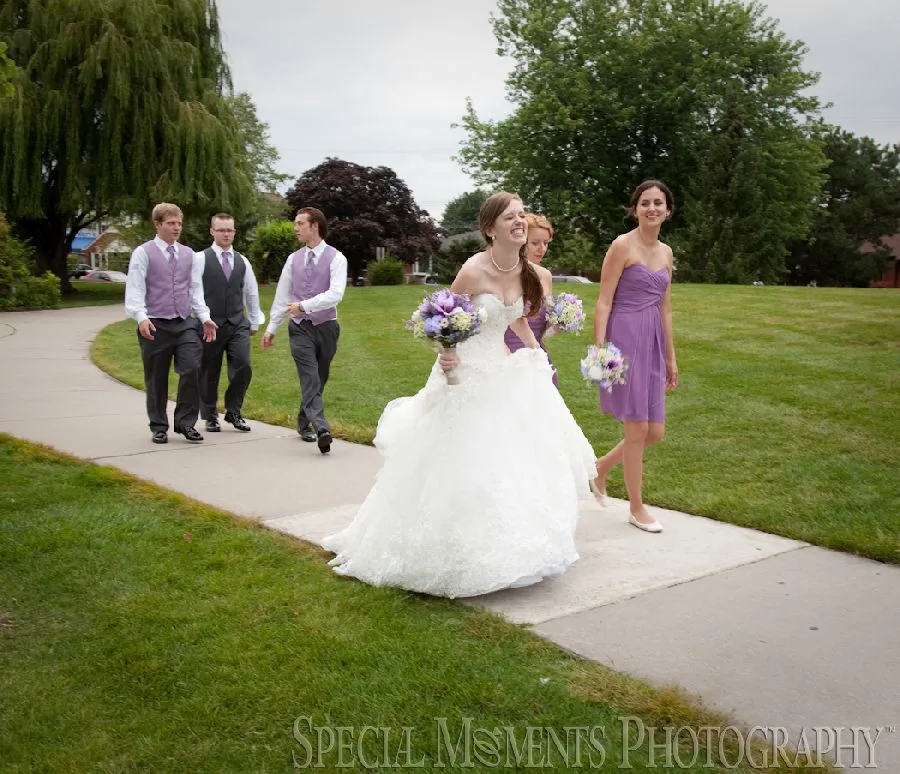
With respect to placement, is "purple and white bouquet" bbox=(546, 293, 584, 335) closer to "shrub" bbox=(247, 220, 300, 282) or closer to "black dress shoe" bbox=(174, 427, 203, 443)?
"black dress shoe" bbox=(174, 427, 203, 443)

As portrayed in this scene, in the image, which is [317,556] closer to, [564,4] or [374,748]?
[374,748]

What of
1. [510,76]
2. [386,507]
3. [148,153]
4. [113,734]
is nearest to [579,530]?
[386,507]

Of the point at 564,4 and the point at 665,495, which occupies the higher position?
the point at 564,4

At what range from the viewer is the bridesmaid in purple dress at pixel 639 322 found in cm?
564

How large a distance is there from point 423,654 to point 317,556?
1489 mm

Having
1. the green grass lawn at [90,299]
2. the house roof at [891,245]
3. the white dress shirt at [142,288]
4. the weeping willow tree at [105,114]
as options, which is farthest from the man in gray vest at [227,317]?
the house roof at [891,245]

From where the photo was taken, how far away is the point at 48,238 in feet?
100

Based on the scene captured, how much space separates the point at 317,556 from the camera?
201 inches

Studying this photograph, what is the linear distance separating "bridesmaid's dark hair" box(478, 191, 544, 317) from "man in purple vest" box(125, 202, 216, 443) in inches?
175

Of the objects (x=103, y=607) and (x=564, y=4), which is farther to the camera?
(x=564, y=4)

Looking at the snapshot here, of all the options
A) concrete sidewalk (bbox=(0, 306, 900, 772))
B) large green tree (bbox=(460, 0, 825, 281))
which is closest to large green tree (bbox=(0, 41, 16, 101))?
concrete sidewalk (bbox=(0, 306, 900, 772))

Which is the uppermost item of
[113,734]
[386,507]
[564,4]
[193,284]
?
[564,4]

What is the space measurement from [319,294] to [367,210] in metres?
45.0

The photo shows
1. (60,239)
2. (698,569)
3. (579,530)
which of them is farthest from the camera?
(60,239)
